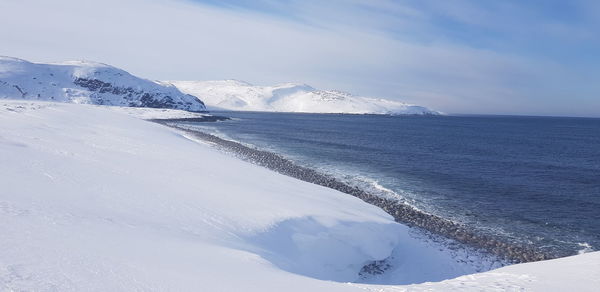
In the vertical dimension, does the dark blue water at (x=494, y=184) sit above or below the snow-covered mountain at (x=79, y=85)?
below

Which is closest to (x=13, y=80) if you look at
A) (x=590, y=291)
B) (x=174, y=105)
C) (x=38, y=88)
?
(x=38, y=88)

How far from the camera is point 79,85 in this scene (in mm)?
168625

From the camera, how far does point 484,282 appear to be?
11.8 meters

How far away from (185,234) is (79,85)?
186 m

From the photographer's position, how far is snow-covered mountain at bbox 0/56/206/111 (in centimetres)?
14675

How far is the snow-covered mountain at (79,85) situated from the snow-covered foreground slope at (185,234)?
5962 inches

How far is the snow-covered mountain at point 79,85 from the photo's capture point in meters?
147

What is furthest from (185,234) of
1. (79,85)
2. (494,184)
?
(79,85)

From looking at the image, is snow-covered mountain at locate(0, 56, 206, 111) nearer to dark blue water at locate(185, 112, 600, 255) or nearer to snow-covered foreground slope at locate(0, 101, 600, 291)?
dark blue water at locate(185, 112, 600, 255)

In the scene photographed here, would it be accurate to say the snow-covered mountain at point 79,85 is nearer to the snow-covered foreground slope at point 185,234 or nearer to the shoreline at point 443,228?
the snow-covered foreground slope at point 185,234

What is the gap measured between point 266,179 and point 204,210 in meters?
10.5

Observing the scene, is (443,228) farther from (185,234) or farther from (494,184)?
(494,184)

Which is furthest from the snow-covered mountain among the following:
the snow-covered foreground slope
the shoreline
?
the shoreline

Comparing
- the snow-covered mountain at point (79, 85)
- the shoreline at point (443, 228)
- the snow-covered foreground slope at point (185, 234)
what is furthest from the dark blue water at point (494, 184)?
the snow-covered mountain at point (79, 85)
